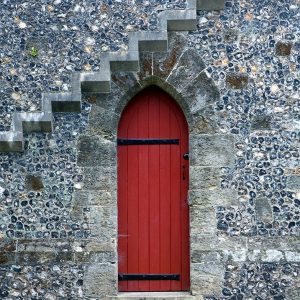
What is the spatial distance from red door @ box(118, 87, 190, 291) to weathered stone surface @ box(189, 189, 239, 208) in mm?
320

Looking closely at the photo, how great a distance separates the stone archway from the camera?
11.0m

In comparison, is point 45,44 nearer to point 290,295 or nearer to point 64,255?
point 64,255

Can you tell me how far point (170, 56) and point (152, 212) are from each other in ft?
6.59

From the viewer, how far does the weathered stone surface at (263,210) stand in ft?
36.2

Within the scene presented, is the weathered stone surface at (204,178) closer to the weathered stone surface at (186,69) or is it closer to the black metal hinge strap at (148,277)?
the weathered stone surface at (186,69)

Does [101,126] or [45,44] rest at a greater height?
[45,44]

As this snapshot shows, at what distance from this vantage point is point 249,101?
36.5ft

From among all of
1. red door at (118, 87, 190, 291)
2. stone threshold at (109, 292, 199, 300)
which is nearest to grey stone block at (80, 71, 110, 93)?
red door at (118, 87, 190, 291)

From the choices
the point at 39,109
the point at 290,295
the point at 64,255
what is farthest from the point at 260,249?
the point at 39,109

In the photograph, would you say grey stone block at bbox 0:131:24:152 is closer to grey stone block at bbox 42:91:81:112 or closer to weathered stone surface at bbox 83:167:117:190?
grey stone block at bbox 42:91:81:112

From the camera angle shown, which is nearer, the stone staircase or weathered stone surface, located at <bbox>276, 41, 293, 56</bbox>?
the stone staircase

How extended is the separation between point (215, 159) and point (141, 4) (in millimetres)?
2178

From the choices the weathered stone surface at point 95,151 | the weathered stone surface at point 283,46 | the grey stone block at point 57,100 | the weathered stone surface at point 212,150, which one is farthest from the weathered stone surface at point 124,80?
the weathered stone surface at point 283,46

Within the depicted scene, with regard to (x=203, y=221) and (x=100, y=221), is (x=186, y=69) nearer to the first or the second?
(x=203, y=221)
